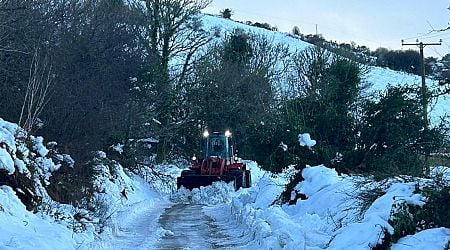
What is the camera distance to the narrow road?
39.9 ft

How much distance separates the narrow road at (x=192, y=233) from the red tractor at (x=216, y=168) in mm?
7195

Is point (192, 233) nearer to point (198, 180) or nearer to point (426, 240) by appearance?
point (426, 240)

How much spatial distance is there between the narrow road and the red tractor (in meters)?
7.20

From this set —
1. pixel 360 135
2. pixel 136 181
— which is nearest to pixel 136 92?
pixel 136 181

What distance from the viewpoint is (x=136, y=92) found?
103 ft

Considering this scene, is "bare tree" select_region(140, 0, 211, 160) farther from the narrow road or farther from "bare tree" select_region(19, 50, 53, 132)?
the narrow road

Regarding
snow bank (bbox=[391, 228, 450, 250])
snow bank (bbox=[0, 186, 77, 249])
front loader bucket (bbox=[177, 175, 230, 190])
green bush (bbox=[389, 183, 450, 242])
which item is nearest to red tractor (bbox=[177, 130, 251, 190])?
front loader bucket (bbox=[177, 175, 230, 190])

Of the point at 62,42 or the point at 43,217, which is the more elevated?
the point at 62,42

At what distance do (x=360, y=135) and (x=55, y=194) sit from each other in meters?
9.96

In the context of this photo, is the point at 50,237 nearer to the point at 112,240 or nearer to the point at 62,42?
the point at 112,240

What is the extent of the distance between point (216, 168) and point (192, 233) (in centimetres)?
1354

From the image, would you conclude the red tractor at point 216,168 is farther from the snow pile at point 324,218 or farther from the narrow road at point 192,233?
the snow pile at point 324,218

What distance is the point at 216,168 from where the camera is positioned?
27.6 meters

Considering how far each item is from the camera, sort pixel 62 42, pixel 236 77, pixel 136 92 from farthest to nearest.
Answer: pixel 236 77 → pixel 136 92 → pixel 62 42
